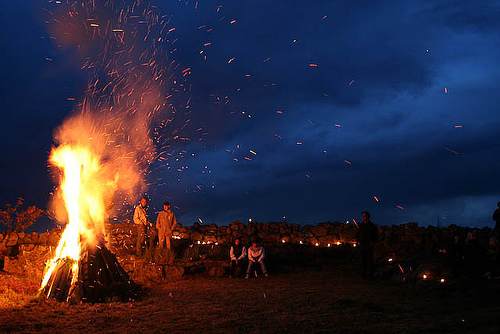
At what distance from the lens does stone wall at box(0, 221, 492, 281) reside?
1505cm

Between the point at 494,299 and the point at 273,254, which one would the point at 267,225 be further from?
the point at 494,299

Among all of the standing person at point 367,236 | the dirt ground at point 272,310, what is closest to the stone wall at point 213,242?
the dirt ground at point 272,310

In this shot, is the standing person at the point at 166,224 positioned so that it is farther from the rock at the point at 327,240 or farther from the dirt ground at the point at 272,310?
the rock at the point at 327,240

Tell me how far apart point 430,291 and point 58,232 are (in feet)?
46.8

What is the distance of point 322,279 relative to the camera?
14.7 metres

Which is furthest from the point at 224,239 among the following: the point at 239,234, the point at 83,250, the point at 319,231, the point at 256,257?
the point at 83,250

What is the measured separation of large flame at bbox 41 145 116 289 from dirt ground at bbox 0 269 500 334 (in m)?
1.47

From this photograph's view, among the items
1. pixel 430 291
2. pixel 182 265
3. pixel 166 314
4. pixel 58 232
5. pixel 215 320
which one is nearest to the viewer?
pixel 215 320

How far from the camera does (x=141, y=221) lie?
53.2ft

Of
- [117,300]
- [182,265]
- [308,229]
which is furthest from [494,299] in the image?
[308,229]

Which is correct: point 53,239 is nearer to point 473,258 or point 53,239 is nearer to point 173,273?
point 173,273

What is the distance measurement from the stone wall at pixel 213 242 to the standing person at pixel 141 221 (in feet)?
1.51

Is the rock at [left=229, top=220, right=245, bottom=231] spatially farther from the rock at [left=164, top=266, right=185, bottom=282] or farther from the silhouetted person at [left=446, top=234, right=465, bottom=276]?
the silhouetted person at [left=446, top=234, right=465, bottom=276]

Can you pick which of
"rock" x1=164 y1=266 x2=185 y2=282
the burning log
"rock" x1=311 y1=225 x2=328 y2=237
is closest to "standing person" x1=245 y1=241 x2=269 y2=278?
"rock" x1=164 y1=266 x2=185 y2=282
